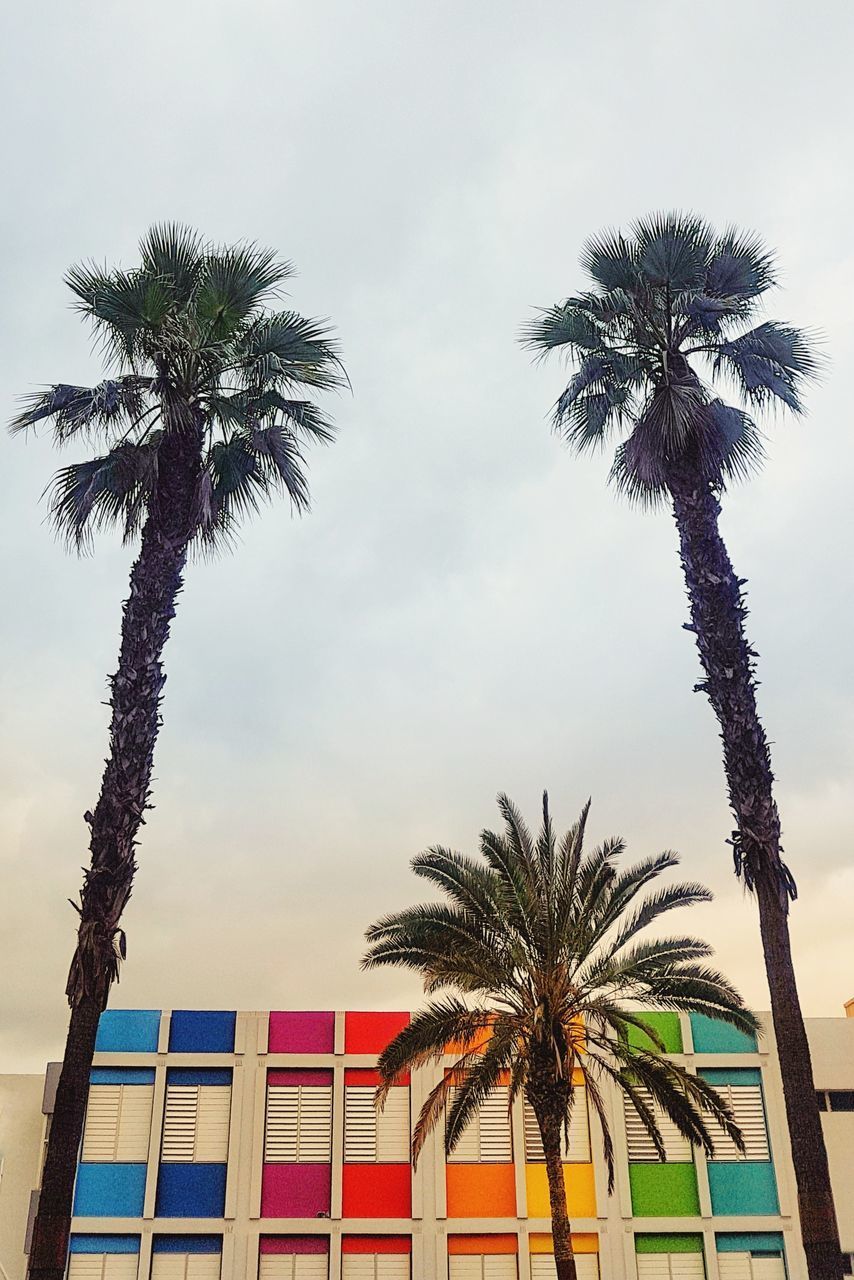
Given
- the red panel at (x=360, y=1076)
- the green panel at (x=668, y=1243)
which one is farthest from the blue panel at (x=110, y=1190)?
the green panel at (x=668, y=1243)

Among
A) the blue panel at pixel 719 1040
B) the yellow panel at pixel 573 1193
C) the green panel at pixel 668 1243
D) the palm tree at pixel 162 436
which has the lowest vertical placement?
the green panel at pixel 668 1243

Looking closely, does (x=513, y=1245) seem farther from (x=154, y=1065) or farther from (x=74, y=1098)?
(x=74, y=1098)

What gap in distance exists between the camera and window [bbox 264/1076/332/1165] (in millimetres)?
30969

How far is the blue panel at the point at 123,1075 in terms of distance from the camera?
103 ft

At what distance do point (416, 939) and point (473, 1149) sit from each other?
1038 cm

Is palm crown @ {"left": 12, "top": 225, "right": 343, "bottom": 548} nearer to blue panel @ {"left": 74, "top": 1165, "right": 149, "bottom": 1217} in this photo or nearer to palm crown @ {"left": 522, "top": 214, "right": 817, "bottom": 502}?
palm crown @ {"left": 522, "top": 214, "right": 817, "bottom": 502}

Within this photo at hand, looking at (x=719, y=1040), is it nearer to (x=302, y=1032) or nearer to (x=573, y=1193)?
(x=573, y=1193)

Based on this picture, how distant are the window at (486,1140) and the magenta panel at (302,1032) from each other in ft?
12.2

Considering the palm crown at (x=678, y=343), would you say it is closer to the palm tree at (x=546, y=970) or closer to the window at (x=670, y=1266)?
the palm tree at (x=546, y=970)

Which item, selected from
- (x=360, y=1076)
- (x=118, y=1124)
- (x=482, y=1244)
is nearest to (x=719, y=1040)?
(x=482, y=1244)

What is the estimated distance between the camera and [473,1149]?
1228 inches

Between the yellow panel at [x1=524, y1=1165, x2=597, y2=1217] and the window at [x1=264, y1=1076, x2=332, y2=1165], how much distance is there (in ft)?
17.3

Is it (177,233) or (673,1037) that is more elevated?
(177,233)

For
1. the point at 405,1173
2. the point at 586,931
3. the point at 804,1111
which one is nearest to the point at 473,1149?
the point at 405,1173
